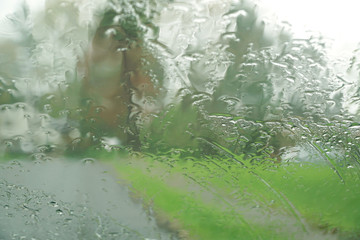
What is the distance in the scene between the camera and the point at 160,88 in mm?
708

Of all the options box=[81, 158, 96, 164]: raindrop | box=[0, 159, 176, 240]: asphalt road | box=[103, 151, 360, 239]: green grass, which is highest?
box=[103, 151, 360, 239]: green grass

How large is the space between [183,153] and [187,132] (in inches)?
1.9

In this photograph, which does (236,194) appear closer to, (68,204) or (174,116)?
(174,116)

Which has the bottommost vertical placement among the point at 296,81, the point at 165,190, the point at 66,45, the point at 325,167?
the point at 165,190

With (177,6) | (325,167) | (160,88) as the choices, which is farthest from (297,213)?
(177,6)

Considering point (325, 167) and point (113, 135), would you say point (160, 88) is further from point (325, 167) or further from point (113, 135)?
point (325, 167)

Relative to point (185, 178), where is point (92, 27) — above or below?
above

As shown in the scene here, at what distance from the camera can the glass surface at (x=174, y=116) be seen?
0.68 metres

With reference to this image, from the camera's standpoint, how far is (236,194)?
A: 2.39 ft

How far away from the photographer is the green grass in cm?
71

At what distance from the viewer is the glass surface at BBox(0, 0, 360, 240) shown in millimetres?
685

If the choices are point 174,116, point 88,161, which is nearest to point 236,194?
point 174,116

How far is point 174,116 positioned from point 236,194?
227mm

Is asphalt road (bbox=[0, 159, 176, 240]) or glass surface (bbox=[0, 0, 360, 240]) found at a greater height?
glass surface (bbox=[0, 0, 360, 240])
